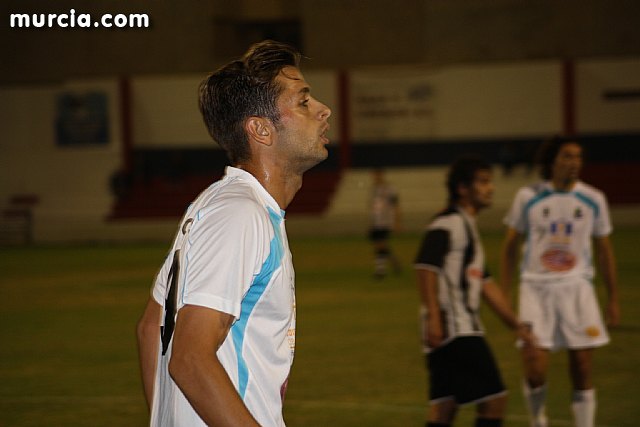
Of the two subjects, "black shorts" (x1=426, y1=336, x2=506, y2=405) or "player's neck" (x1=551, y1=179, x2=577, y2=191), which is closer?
"black shorts" (x1=426, y1=336, x2=506, y2=405)

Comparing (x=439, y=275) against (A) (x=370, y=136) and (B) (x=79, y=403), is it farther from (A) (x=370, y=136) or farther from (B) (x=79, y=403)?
(A) (x=370, y=136)

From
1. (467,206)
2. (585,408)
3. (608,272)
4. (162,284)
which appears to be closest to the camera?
(162,284)

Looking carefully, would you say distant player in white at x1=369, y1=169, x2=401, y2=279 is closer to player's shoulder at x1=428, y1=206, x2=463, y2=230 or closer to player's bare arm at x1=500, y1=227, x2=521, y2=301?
player's bare arm at x1=500, y1=227, x2=521, y2=301

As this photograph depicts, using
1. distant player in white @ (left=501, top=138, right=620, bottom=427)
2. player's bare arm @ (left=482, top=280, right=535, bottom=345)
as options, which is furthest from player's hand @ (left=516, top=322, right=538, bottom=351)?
player's bare arm @ (left=482, top=280, right=535, bottom=345)

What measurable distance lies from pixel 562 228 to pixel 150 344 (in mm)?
4538

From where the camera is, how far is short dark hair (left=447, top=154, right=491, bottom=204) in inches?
234

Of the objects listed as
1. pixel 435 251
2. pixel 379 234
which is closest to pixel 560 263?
pixel 435 251

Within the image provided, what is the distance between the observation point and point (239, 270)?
2.23m

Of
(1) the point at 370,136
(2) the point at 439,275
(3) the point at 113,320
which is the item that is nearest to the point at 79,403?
(2) the point at 439,275

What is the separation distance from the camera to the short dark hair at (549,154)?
6.68 m

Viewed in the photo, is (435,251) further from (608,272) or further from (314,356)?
(314,356)

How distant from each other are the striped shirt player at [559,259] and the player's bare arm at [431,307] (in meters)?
1.17

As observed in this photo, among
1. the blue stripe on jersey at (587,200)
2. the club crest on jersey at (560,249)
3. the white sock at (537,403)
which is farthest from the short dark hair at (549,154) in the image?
the white sock at (537,403)

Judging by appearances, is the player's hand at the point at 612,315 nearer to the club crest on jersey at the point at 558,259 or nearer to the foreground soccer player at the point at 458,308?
the club crest on jersey at the point at 558,259
